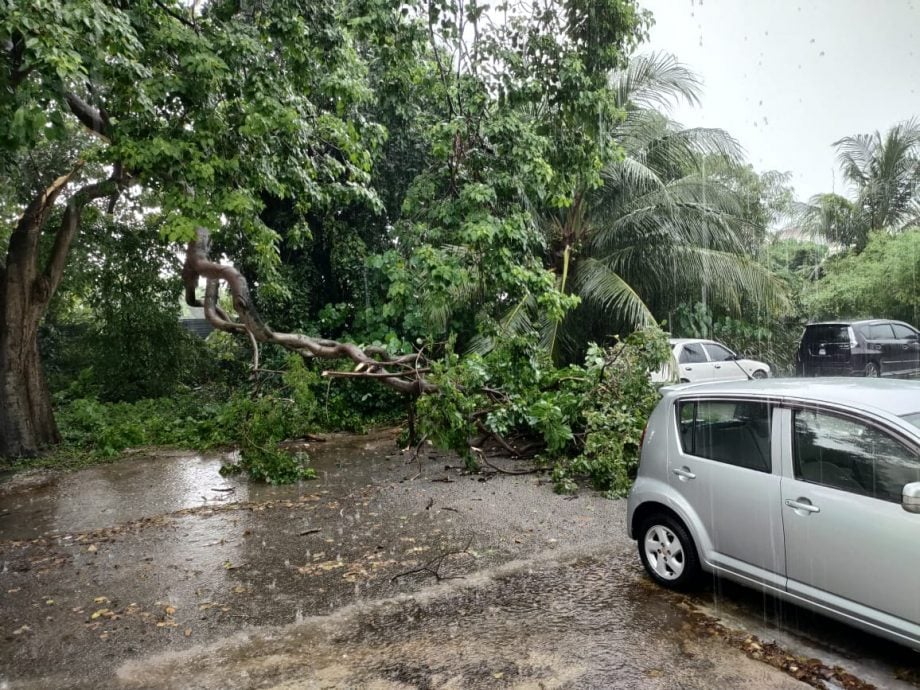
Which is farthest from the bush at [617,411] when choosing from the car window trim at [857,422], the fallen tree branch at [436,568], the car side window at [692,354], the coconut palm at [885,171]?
the coconut palm at [885,171]

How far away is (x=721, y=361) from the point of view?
13.6 metres

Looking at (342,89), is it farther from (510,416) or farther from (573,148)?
(510,416)

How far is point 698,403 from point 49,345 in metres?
19.6

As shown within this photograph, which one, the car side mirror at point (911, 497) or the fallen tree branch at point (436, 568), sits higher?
the car side mirror at point (911, 497)

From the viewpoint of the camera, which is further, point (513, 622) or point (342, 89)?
point (342, 89)

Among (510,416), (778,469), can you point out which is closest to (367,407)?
(510,416)

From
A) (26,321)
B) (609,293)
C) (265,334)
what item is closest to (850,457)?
(265,334)

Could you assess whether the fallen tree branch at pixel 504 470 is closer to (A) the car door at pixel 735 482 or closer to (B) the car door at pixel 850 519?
(A) the car door at pixel 735 482

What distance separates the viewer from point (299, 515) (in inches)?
275

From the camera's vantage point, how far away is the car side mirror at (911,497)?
3062mm

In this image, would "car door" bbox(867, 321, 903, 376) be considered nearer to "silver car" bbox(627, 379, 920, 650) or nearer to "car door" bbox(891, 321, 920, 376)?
"car door" bbox(891, 321, 920, 376)

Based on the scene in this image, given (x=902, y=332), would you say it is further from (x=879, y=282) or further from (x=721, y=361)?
(x=721, y=361)

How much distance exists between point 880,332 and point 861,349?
0.40 meters

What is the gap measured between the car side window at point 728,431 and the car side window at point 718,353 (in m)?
9.64
